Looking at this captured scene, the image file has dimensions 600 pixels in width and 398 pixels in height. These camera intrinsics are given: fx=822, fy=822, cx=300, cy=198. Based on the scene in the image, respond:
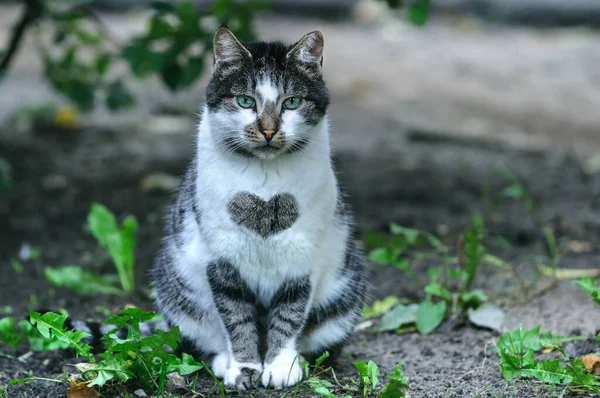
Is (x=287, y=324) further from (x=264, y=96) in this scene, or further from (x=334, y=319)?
(x=264, y=96)

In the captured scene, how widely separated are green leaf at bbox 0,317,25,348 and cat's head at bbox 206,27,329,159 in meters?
1.22

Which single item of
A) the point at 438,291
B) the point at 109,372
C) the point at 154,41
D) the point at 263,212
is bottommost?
the point at 438,291

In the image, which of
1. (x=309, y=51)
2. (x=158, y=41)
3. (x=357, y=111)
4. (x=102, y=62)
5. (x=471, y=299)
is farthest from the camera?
(x=357, y=111)

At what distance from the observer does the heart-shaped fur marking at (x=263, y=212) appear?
9.16 ft

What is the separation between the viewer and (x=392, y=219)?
502 cm

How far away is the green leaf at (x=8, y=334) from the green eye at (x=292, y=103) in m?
1.47

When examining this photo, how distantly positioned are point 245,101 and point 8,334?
1414 mm

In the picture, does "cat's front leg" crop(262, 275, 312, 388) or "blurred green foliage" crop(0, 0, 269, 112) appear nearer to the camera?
"cat's front leg" crop(262, 275, 312, 388)

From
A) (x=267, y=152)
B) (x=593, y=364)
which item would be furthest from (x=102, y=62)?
(x=593, y=364)

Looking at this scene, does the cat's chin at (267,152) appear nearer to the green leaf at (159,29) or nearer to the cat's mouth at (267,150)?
the cat's mouth at (267,150)

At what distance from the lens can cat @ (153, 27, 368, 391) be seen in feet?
9.19

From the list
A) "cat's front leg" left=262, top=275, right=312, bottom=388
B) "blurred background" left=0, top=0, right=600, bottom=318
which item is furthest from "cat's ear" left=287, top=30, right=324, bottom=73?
"blurred background" left=0, top=0, right=600, bottom=318

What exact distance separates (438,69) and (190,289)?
5.30 m

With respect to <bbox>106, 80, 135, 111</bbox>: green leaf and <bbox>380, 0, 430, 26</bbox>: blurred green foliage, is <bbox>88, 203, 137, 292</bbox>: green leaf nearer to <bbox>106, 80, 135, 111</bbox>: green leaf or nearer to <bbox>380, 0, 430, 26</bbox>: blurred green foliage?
<bbox>106, 80, 135, 111</bbox>: green leaf
